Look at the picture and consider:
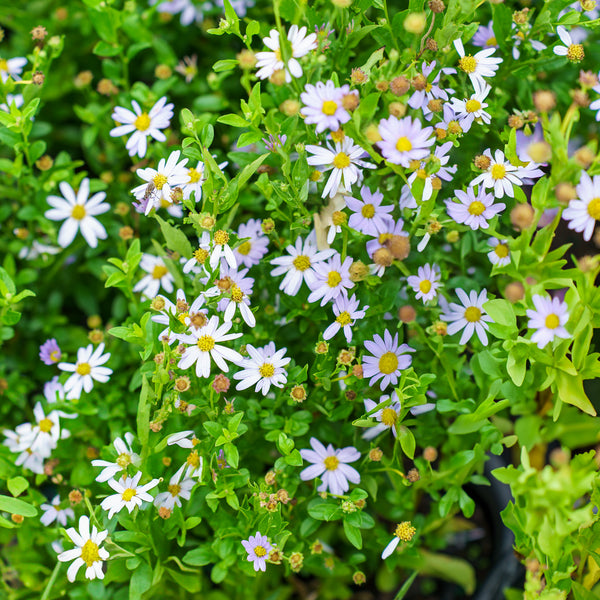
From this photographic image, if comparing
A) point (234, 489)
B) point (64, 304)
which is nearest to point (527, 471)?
point (234, 489)

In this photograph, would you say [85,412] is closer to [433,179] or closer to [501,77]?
[433,179]

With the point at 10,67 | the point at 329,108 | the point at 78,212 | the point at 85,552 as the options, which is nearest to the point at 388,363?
the point at 329,108

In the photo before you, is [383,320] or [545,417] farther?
[545,417]

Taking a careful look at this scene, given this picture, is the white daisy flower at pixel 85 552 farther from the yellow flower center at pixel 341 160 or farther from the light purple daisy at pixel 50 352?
the yellow flower center at pixel 341 160

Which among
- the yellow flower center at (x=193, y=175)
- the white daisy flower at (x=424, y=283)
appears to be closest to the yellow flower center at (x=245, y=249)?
the yellow flower center at (x=193, y=175)

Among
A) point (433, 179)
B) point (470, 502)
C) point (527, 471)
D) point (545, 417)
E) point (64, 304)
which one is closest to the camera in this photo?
point (527, 471)

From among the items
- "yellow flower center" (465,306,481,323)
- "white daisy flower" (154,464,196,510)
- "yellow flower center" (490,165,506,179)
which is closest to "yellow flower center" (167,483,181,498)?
"white daisy flower" (154,464,196,510)

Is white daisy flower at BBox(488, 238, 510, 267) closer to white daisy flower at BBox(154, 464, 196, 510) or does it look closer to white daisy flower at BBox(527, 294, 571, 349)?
white daisy flower at BBox(527, 294, 571, 349)
